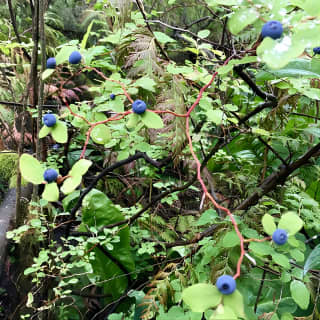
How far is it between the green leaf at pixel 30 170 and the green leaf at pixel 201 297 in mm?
221

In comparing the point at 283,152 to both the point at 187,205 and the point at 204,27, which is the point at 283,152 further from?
the point at 204,27

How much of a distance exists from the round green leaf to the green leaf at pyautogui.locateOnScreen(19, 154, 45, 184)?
0.11 feet

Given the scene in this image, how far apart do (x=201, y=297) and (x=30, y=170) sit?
250 millimetres

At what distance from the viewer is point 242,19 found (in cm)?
36

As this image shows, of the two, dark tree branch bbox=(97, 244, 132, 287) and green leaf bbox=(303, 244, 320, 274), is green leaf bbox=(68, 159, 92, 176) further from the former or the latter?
dark tree branch bbox=(97, 244, 132, 287)

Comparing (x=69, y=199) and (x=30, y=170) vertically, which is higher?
(x=30, y=170)

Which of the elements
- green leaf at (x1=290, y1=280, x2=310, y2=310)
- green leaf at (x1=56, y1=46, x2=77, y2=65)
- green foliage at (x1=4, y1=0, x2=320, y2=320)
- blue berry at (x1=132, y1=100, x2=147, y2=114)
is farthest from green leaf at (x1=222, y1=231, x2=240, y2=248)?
green leaf at (x1=56, y1=46, x2=77, y2=65)

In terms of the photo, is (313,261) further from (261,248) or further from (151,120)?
(151,120)

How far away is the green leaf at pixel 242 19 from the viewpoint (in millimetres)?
355

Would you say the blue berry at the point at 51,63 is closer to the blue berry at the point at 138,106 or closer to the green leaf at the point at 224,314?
the blue berry at the point at 138,106

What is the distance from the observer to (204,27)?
2.45 meters

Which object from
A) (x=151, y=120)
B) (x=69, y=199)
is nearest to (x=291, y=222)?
(x=151, y=120)

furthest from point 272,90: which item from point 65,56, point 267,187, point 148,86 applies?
point 65,56

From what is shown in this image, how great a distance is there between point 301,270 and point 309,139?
0.38m
